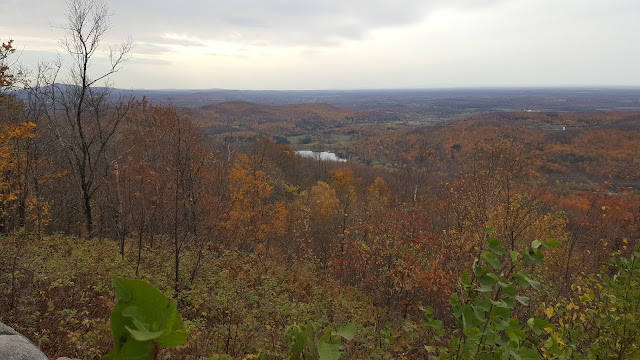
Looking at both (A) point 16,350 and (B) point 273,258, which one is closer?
(A) point 16,350

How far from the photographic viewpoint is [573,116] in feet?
385

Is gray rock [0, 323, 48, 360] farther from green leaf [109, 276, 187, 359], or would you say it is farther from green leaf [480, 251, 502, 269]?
green leaf [480, 251, 502, 269]

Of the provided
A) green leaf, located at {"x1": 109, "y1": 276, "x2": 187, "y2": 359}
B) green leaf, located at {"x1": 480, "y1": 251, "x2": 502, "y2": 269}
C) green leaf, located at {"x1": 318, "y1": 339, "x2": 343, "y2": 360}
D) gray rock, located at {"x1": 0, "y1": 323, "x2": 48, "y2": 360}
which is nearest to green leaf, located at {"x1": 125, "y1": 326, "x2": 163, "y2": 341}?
green leaf, located at {"x1": 109, "y1": 276, "x2": 187, "y2": 359}

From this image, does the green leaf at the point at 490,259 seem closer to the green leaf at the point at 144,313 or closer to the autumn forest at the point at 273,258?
the autumn forest at the point at 273,258

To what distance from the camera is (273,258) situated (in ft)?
48.0

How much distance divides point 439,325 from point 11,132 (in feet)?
42.8

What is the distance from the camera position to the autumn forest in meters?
2.44

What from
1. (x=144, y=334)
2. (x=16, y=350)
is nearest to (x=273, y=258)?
(x=16, y=350)

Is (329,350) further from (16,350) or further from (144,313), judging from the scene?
(16,350)

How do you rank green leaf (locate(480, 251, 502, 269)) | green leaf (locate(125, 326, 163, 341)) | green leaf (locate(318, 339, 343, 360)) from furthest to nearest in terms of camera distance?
green leaf (locate(480, 251, 502, 269))
green leaf (locate(318, 339, 343, 360))
green leaf (locate(125, 326, 163, 341))

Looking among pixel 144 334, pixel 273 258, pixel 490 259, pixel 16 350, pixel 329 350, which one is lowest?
pixel 273 258

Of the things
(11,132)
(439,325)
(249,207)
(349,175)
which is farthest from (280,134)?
(439,325)

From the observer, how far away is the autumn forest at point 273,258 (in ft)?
8.01

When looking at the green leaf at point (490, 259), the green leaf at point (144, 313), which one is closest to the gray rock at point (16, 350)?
the green leaf at point (144, 313)
